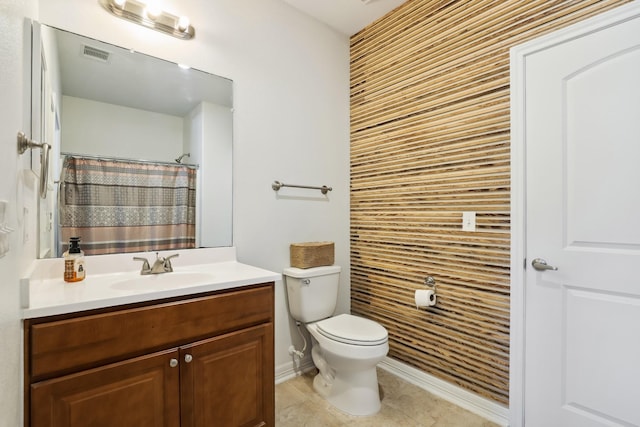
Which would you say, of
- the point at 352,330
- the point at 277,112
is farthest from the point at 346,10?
the point at 352,330

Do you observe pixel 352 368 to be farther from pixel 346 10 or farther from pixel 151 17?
pixel 346 10

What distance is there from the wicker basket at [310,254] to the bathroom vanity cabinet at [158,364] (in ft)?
2.03

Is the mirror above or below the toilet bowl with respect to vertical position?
above

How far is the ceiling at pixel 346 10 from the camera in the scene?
2.18 metres

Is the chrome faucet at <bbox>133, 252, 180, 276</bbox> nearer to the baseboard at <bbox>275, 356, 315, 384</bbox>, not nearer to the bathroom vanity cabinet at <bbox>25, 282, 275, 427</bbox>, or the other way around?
the bathroom vanity cabinet at <bbox>25, 282, 275, 427</bbox>

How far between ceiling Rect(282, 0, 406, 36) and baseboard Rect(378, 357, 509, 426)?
2.56 m

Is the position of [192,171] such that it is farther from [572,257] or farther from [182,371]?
[572,257]

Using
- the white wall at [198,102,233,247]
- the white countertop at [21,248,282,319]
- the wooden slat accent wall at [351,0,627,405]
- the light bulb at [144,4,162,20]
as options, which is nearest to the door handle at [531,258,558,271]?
the wooden slat accent wall at [351,0,627,405]

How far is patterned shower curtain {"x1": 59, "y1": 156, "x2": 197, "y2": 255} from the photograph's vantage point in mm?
1481

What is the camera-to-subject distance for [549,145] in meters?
1.53

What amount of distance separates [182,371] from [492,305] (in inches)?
62.8

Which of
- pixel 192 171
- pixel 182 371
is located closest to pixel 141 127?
pixel 192 171

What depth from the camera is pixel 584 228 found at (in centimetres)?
144

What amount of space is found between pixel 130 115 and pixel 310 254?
132cm
